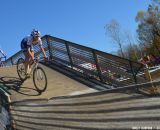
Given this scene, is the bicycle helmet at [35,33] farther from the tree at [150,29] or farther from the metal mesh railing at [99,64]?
the tree at [150,29]

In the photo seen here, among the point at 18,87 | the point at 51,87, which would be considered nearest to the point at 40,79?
the point at 51,87

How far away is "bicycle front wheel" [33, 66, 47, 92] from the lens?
44.4ft

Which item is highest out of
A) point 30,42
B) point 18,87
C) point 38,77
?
point 30,42

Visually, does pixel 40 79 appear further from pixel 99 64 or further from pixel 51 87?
pixel 99 64

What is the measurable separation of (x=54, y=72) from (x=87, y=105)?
9506 millimetres

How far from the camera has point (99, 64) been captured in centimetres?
1444

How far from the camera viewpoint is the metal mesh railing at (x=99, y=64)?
42.8 feet

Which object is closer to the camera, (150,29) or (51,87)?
(51,87)

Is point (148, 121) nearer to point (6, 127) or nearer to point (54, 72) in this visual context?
point (6, 127)

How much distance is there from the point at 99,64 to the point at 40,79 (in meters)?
2.23

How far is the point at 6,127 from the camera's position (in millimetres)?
12375

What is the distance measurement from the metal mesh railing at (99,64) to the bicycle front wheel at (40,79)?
2079 millimetres

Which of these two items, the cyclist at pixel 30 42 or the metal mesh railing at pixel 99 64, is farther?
the cyclist at pixel 30 42

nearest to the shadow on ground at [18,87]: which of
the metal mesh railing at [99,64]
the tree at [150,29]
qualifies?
Answer: the metal mesh railing at [99,64]
